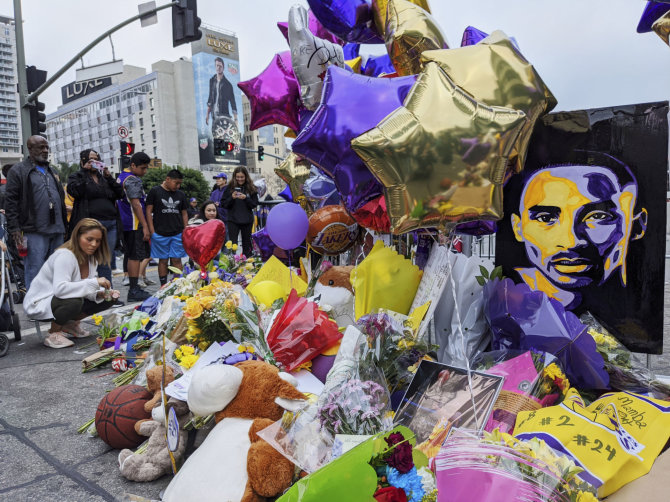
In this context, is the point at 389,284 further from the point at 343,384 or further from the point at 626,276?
the point at 626,276

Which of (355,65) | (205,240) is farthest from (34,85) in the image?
(355,65)

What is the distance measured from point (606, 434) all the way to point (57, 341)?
4.10 metres

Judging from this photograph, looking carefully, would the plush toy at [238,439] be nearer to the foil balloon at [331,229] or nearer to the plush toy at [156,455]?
the plush toy at [156,455]

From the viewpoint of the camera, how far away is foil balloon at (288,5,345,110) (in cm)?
247

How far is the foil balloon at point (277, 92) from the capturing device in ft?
10.3

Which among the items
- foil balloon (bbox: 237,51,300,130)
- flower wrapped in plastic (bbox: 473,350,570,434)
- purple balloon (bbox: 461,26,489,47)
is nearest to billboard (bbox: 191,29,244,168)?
foil balloon (bbox: 237,51,300,130)

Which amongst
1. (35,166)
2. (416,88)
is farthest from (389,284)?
(35,166)

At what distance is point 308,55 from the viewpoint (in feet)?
8.13

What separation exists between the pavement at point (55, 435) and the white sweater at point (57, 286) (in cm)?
37

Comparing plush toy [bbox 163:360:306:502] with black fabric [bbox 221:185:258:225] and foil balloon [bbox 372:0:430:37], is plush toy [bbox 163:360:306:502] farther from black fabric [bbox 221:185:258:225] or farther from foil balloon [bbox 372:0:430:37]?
black fabric [bbox 221:185:258:225]

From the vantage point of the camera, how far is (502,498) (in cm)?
111

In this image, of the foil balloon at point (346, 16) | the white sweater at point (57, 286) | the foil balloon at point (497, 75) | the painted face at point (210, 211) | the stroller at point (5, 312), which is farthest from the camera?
the painted face at point (210, 211)

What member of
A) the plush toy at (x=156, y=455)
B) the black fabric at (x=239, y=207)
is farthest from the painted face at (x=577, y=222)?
the black fabric at (x=239, y=207)

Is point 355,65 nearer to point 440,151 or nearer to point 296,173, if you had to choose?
point 296,173
